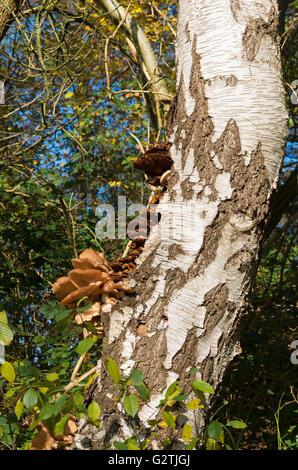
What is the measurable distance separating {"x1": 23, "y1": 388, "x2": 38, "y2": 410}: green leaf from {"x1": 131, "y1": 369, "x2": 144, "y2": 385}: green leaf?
251mm

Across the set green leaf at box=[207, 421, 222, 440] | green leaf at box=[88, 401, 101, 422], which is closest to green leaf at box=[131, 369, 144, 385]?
green leaf at box=[88, 401, 101, 422]

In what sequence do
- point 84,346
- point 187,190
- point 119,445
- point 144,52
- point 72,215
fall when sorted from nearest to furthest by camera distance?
point 119,445, point 84,346, point 187,190, point 144,52, point 72,215

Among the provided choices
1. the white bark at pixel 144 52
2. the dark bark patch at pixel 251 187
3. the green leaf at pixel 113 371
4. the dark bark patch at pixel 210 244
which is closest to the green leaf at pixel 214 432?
the green leaf at pixel 113 371

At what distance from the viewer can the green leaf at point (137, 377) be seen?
946 mm

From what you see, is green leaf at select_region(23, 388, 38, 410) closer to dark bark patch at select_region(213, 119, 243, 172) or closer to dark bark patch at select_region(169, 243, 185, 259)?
dark bark patch at select_region(169, 243, 185, 259)

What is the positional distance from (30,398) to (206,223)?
0.59m

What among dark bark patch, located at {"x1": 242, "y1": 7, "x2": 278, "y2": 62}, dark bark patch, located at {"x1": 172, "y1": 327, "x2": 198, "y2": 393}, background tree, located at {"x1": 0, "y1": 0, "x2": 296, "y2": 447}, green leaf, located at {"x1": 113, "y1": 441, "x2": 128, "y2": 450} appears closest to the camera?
green leaf, located at {"x1": 113, "y1": 441, "x2": 128, "y2": 450}

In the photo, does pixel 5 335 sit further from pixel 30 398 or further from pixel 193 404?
pixel 193 404

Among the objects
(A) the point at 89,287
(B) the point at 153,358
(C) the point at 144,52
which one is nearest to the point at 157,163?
(A) the point at 89,287

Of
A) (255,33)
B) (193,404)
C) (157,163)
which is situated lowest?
(193,404)

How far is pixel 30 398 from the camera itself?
3.41 ft

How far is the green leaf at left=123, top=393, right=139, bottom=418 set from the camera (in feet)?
3.09

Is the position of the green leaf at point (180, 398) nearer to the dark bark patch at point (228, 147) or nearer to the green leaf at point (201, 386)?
the green leaf at point (201, 386)
